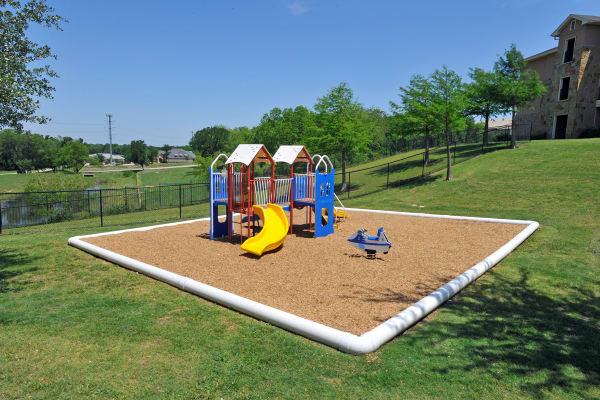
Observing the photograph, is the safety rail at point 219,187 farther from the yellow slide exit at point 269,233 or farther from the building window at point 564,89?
the building window at point 564,89

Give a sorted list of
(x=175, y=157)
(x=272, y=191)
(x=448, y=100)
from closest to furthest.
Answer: (x=272, y=191) < (x=448, y=100) < (x=175, y=157)

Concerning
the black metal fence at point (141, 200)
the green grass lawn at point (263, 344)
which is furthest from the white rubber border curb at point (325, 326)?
the black metal fence at point (141, 200)

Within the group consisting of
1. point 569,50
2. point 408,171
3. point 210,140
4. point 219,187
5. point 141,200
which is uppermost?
point 569,50

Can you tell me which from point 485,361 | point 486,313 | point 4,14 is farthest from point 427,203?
point 4,14

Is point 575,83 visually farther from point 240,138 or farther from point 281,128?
point 240,138

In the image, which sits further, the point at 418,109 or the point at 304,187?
the point at 418,109

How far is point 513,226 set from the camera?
12391mm

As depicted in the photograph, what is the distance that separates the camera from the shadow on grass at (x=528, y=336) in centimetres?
425

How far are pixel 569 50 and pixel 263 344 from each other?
3961 cm

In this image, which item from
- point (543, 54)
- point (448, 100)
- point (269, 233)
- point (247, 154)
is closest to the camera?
point (269, 233)

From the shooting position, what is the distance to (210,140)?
4085 inches

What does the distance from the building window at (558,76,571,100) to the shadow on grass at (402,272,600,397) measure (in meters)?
33.1

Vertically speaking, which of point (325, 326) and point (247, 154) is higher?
point (247, 154)

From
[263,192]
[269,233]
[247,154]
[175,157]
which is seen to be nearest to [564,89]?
[263,192]
